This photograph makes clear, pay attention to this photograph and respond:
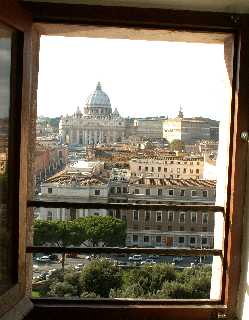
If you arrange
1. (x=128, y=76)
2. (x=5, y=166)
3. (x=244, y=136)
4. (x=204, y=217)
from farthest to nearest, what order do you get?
(x=204, y=217) < (x=128, y=76) < (x=244, y=136) < (x=5, y=166)

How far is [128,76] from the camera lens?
8.13 ft

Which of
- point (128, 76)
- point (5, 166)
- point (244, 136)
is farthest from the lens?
point (128, 76)

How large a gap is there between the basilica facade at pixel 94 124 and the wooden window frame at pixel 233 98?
0.23 meters

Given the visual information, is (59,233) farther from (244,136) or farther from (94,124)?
(244,136)

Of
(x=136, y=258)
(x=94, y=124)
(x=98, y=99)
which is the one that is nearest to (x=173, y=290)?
(x=136, y=258)

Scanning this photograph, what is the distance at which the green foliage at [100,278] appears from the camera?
255 cm

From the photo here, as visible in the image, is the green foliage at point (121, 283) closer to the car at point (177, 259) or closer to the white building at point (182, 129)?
the car at point (177, 259)

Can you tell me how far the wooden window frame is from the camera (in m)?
2.20

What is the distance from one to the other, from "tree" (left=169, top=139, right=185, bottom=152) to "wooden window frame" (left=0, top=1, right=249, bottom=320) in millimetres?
280

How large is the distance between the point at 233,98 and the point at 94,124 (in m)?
0.80

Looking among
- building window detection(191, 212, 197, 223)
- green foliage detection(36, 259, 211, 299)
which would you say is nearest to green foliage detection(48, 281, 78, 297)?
green foliage detection(36, 259, 211, 299)

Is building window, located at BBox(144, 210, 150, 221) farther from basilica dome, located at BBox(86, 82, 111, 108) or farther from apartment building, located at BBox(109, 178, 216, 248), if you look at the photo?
basilica dome, located at BBox(86, 82, 111, 108)

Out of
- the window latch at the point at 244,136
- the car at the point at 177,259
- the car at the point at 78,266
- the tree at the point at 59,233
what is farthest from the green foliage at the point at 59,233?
the window latch at the point at 244,136

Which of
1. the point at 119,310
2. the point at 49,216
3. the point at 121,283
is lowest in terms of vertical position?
the point at 119,310
